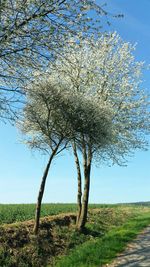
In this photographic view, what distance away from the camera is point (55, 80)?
27953mm

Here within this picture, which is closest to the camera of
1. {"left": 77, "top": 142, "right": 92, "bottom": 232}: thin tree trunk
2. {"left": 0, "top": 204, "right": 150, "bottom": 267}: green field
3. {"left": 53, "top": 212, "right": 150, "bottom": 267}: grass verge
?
{"left": 53, "top": 212, "right": 150, "bottom": 267}: grass verge

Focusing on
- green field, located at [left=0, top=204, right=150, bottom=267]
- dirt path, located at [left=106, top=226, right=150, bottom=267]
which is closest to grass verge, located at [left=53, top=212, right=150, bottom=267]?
green field, located at [left=0, top=204, right=150, bottom=267]

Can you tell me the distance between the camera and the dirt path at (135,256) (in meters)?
17.2

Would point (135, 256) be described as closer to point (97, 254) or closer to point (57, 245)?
point (97, 254)

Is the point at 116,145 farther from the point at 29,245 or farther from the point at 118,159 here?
the point at 29,245

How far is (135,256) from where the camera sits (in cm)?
1905

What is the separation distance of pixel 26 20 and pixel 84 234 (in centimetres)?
1899

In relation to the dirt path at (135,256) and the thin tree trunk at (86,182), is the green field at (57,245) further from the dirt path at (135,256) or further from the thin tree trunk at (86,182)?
the thin tree trunk at (86,182)

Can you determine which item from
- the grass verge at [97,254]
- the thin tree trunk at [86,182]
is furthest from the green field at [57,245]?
the thin tree trunk at [86,182]

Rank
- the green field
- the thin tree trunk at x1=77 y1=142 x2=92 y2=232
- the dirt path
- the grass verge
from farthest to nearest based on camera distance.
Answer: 1. the thin tree trunk at x1=77 y1=142 x2=92 y2=232
2. the green field
3. the grass verge
4. the dirt path

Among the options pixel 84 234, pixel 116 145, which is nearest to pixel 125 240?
pixel 84 234

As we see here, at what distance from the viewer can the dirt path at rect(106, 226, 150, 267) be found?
56.3ft

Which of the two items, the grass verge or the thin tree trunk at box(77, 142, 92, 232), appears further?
the thin tree trunk at box(77, 142, 92, 232)

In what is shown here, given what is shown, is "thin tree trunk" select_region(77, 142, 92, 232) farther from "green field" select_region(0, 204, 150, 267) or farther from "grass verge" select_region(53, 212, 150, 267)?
"grass verge" select_region(53, 212, 150, 267)
